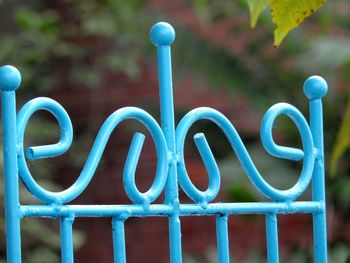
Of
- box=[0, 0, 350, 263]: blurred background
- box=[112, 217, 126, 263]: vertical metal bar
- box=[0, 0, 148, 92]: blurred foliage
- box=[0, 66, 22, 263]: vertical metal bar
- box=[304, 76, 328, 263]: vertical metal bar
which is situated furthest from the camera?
box=[0, 0, 350, 263]: blurred background

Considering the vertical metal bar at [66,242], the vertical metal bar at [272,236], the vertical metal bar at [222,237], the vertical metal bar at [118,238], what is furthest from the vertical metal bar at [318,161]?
the vertical metal bar at [66,242]

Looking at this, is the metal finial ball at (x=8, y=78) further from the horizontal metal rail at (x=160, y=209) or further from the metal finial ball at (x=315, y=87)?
the metal finial ball at (x=315, y=87)

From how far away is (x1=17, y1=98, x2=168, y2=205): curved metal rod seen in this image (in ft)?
4.76

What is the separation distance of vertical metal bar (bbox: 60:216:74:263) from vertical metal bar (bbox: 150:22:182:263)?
20cm

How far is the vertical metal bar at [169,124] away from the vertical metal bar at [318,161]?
33cm

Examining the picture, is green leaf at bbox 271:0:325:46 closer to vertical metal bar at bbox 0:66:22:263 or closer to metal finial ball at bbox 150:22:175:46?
metal finial ball at bbox 150:22:175:46

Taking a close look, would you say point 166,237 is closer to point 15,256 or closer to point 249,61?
point 249,61

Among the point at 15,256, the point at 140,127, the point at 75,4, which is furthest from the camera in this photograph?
the point at 140,127

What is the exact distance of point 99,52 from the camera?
19.3 ft

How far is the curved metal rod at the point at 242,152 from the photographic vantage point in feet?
5.37

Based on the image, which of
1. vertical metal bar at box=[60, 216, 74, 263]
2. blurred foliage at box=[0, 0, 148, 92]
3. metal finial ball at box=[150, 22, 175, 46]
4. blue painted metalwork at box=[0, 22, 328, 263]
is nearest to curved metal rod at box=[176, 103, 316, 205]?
blue painted metalwork at box=[0, 22, 328, 263]

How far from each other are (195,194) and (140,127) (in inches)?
162

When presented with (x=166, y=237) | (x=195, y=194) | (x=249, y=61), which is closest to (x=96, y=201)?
(x=166, y=237)

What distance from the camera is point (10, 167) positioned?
4.64 ft
